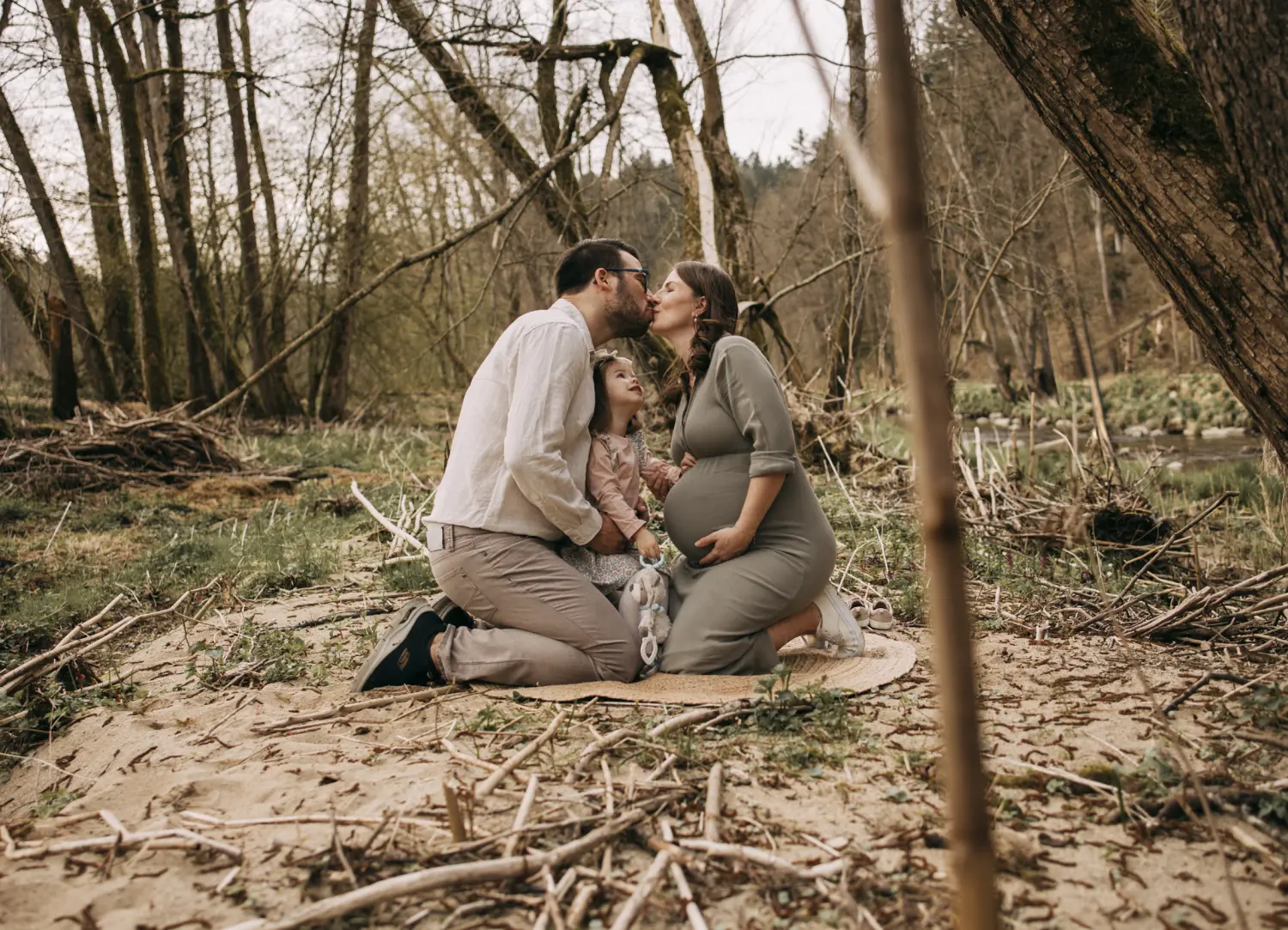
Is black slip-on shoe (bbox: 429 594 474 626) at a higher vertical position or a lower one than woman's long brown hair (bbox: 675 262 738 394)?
lower

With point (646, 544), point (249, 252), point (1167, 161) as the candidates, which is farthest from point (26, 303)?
point (1167, 161)

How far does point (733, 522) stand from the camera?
390 cm

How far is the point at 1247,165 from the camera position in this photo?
2141 mm

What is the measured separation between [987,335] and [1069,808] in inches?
935

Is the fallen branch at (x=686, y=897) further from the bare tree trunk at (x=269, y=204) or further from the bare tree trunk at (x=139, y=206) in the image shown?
the bare tree trunk at (x=269, y=204)

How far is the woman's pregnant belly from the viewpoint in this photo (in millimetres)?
3850

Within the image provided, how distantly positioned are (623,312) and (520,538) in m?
1.07

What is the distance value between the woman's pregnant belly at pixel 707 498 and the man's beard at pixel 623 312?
653 millimetres

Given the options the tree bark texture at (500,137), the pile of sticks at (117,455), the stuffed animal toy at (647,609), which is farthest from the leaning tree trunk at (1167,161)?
the pile of sticks at (117,455)

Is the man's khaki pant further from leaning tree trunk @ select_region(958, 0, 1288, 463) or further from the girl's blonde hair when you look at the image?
leaning tree trunk @ select_region(958, 0, 1288, 463)

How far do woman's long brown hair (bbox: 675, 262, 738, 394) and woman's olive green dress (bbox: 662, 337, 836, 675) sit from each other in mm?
84

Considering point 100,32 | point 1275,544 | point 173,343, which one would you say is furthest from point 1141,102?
point 173,343

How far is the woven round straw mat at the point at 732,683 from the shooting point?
3.35 meters

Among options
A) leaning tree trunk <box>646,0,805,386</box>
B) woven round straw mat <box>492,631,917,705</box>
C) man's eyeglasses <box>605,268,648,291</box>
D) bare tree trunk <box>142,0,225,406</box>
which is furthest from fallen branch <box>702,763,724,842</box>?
bare tree trunk <box>142,0,225,406</box>
